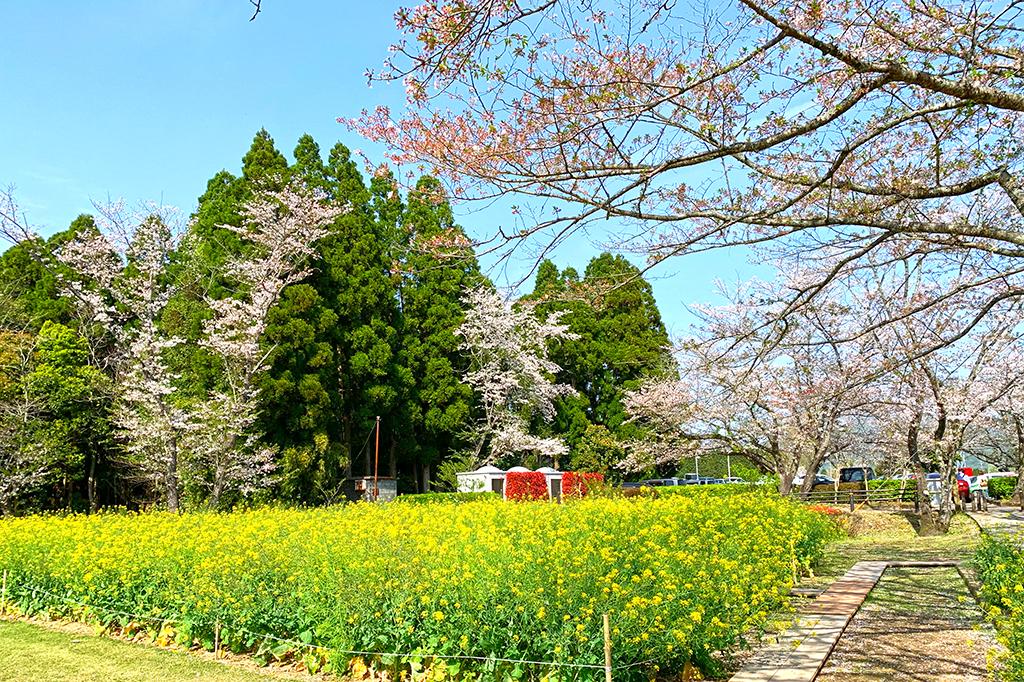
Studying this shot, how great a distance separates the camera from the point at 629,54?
5.05m

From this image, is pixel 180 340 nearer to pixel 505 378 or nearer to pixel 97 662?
pixel 505 378

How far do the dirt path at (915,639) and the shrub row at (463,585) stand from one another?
69 centimetres

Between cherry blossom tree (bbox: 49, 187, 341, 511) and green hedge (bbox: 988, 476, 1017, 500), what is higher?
cherry blossom tree (bbox: 49, 187, 341, 511)

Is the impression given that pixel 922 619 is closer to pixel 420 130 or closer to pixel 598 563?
pixel 598 563

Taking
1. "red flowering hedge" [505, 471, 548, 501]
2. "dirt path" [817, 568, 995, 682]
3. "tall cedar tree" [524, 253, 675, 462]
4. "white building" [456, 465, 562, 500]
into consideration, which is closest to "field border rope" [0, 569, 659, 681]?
"dirt path" [817, 568, 995, 682]

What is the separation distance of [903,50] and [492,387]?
24000 mm

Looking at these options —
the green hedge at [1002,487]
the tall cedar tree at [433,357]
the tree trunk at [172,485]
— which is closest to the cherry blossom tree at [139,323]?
the tree trunk at [172,485]

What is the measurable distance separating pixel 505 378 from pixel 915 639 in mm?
23060

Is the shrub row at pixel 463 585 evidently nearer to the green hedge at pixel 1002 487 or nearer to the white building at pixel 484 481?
the white building at pixel 484 481

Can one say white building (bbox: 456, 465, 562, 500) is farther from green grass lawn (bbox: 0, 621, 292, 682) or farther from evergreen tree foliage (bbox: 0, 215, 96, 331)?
green grass lawn (bbox: 0, 621, 292, 682)

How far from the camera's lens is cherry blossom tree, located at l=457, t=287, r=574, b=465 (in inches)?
1131

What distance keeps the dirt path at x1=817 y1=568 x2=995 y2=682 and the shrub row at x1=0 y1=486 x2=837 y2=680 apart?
0.69 meters

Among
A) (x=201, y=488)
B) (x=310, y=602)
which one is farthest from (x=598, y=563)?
(x=201, y=488)

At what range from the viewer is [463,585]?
5.00 m
